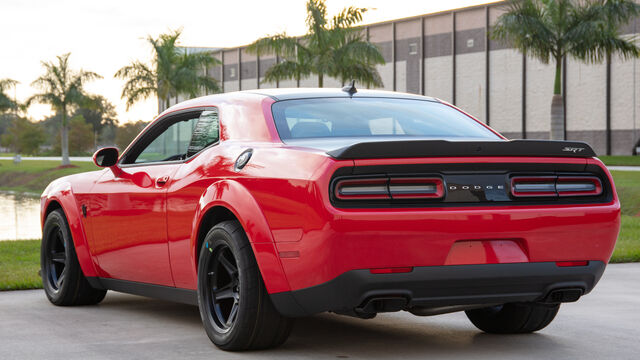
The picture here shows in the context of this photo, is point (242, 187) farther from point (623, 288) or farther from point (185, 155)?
point (623, 288)

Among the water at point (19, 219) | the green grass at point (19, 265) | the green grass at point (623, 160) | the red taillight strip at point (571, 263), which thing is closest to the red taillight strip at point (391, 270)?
the red taillight strip at point (571, 263)

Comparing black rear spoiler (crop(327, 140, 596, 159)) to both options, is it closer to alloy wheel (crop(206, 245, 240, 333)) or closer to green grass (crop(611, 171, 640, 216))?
alloy wheel (crop(206, 245, 240, 333))

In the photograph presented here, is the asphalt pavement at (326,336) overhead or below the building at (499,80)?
below

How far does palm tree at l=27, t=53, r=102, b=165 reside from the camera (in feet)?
196

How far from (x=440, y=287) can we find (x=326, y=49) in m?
32.7

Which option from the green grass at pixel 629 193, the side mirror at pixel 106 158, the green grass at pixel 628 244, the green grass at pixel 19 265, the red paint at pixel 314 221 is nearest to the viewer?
the red paint at pixel 314 221

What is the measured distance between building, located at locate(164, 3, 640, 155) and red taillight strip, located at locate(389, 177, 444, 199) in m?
40.2

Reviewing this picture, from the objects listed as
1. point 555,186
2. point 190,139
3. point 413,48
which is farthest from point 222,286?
point 413,48

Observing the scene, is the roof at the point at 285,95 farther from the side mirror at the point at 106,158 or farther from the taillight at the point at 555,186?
the taillight at the point at 555,186

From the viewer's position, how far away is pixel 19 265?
10.9 metres

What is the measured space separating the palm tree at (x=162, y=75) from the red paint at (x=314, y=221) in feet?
140

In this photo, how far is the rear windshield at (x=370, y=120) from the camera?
579cm

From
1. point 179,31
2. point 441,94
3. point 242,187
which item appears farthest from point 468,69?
point 242,187

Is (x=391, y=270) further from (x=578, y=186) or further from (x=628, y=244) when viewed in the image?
(x=628, y=244)
